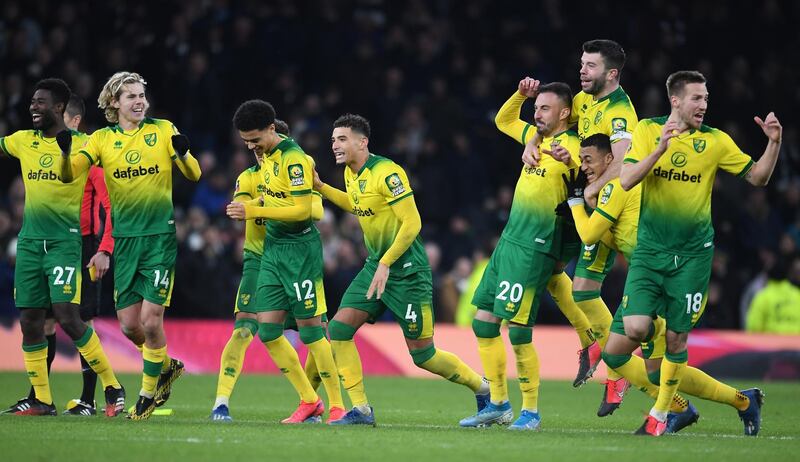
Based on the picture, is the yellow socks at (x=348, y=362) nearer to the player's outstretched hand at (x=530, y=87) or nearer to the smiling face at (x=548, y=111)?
the smiling face at (x=548, y=111)

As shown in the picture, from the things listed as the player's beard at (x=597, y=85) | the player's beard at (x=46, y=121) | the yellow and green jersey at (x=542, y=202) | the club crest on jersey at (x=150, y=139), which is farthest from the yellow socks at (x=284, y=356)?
the player's beard at (x=597, y=85)

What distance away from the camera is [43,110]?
11445 millimetres

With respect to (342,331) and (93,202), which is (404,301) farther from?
(93,202)

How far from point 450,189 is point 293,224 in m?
9.78

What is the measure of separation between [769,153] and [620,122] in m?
1.51

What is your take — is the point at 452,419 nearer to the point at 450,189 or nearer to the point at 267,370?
the point at 267,370

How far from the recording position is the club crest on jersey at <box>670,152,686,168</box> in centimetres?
997

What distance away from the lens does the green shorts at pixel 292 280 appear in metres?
11.1

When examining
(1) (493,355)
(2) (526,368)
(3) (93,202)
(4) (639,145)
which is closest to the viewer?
(4) (639,145)

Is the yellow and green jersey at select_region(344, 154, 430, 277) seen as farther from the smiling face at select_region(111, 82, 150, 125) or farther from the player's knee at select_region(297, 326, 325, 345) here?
the smiling face at select_region(111, 82, 150, 125)

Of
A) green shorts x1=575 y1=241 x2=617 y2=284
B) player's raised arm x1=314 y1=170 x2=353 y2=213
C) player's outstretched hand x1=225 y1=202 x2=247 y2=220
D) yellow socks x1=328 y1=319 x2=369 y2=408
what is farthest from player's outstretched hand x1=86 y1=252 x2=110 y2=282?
green shorts x1=575 y1=241 x2=617 y2=284

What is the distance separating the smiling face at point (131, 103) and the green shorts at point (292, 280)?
5.33ft

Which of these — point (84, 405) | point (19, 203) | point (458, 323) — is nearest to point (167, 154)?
point (84, 405)

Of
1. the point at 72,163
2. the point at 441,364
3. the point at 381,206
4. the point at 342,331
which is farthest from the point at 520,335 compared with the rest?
the point at 72,163
